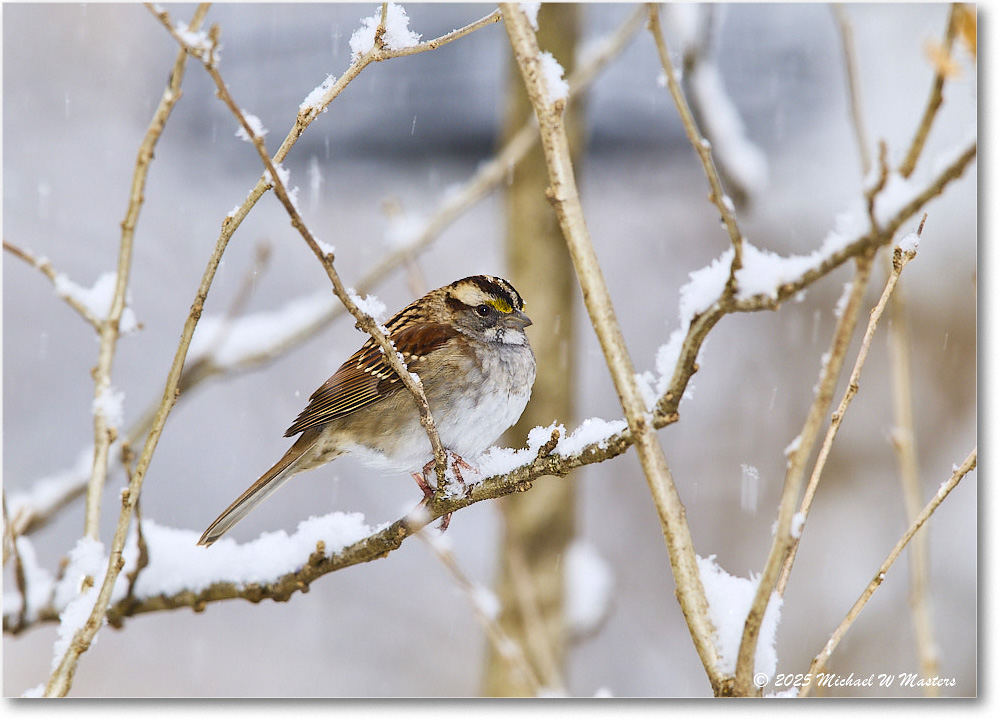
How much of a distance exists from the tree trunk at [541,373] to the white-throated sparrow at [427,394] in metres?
1.01

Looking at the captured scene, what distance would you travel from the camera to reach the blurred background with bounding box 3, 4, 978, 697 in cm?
238

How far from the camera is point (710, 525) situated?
336 centimetres

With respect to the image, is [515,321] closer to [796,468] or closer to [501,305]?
[501,305]

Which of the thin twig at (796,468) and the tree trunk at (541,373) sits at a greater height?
the tree trunk at (541,373)

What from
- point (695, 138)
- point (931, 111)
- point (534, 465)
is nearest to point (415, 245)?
point (534, 465)

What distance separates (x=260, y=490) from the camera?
1.87m

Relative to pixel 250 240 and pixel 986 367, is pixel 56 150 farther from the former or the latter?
pixel 986 367

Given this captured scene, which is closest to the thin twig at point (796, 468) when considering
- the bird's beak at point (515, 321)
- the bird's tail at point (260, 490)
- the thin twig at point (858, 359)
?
the thin twig at point (858, 359)

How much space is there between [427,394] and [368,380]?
157mm

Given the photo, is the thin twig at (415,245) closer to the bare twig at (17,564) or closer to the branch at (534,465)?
the bare twig at (17,564)

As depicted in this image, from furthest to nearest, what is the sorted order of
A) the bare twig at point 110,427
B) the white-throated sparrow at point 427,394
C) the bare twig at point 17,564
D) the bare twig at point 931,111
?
the bare twig at point 17,564 < the white-throated sparrow at point 427,394 < the bare twig at point 110,427 < the bare twig at point 931,111

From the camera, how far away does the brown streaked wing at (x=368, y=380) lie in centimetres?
183

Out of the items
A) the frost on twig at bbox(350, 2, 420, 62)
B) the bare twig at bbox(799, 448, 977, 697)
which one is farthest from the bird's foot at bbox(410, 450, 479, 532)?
the frost on twig at bbox(350, 2, 420, 62)

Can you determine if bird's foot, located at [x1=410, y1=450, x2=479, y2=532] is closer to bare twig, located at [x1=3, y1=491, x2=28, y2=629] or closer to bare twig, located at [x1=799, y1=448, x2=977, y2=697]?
bare twig, located at [x1=799, y1=448, x2=977, y2=697]
